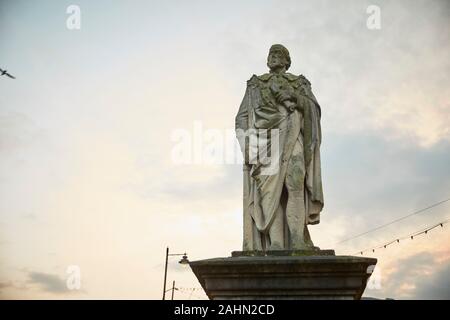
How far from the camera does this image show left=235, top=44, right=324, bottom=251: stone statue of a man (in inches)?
319

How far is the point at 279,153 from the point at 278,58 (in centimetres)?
186

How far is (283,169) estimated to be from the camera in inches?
324

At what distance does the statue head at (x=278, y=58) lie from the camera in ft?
29.7

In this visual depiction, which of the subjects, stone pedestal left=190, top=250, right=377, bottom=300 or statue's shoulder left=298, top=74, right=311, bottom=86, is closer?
stone pedestal left=190, top=250, right=377, bottom=300

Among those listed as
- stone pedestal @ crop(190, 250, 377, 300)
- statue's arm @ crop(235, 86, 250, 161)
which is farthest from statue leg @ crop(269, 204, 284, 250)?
statue's arm @ crop(235, 86, 250, 161)

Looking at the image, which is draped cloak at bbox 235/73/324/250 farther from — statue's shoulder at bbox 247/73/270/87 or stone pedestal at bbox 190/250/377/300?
stone pedestal at bbox 190/250/377/300

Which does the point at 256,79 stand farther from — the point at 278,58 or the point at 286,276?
the point at 286,276

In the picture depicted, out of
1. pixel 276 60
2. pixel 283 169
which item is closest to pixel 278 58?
pixel 276 60

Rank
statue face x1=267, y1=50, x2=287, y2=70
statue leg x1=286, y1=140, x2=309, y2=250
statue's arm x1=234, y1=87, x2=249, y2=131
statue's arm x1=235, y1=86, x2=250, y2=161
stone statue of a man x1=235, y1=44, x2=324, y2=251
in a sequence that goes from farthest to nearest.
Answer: statue face x1=267, y1=50, x2=287, y2=70
statue's arm x1=234, y1=87, x2=249, y2=131
statue's arm x1=235, y1=86, x2=250, y2=161
stone statue of a man x1=235, y1=44, x2=324, y2=251
statue leg x1=286, y1=140, x2=309, y2=250
